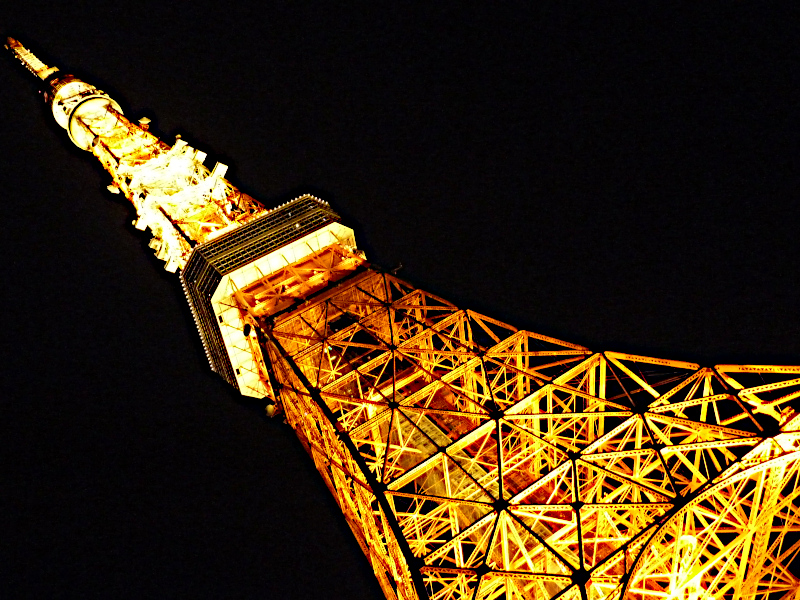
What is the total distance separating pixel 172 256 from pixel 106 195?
14472 mm

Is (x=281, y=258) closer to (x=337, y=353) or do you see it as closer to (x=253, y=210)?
(x=337, y=353)

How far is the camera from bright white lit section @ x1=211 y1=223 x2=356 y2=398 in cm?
3128

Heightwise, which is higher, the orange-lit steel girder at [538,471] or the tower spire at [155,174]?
the tower spire at [155,174]

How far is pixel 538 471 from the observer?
24.3 metres

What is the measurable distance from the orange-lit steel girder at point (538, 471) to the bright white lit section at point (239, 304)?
3270mm

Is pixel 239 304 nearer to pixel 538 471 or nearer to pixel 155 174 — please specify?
pixel 538 471

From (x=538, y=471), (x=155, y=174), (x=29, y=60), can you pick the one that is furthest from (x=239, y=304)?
(x=29, y=60)

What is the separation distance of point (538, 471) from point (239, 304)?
14.5m

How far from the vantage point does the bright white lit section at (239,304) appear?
31281 millimetres

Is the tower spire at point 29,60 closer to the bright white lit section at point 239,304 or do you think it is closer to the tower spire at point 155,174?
the tower spire at point 155,174

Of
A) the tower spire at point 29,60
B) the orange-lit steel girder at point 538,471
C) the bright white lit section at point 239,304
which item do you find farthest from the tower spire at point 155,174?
the orange-lit steel girder at point 538,471

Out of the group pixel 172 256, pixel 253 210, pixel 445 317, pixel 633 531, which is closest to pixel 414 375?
pixel 445 317

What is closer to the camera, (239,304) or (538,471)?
(538,471)

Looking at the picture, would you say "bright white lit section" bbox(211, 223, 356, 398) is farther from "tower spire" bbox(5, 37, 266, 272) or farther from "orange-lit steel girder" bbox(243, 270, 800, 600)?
"tower spire" bbox(5, 37, 266, 272)
